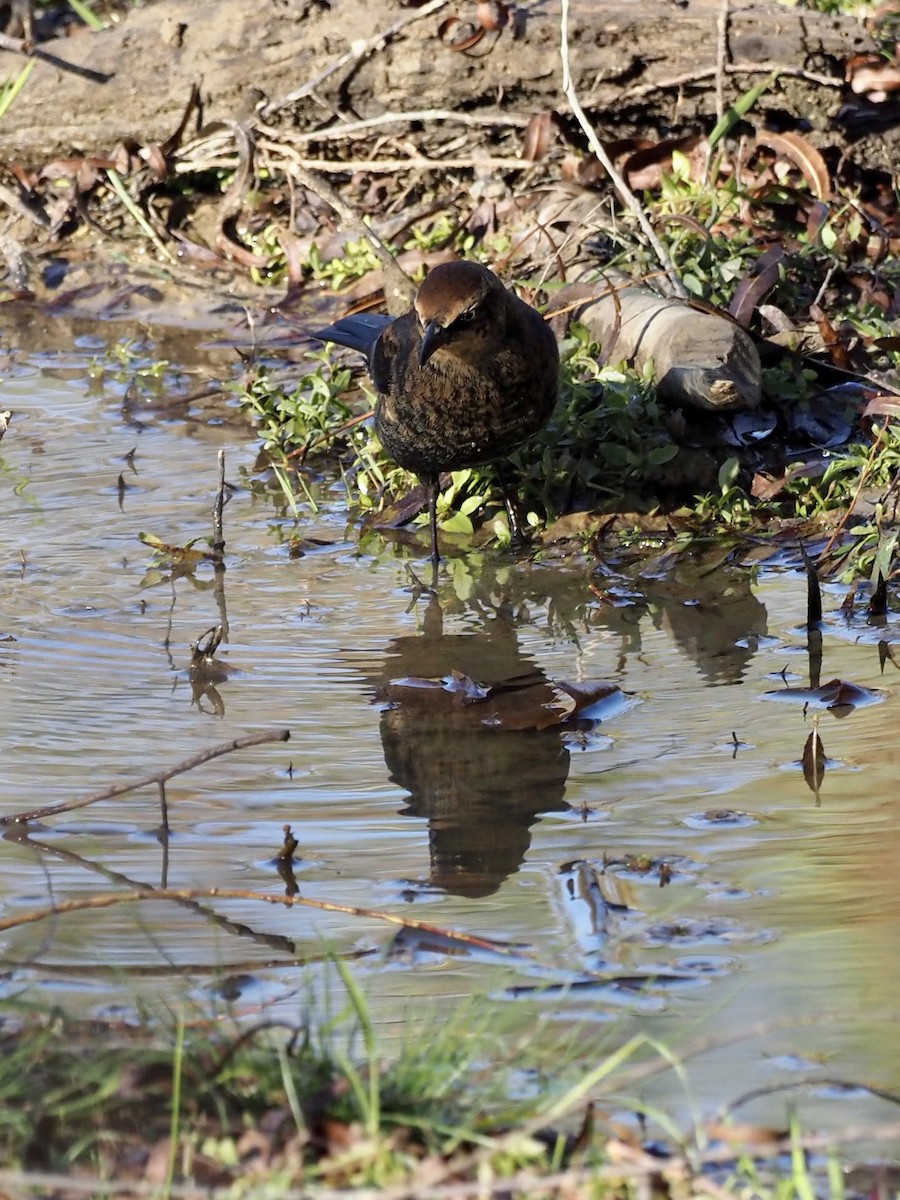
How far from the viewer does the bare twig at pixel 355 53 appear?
8180 mm

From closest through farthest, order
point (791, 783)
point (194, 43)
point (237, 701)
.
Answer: point (791, 783)
point (237, 701)
point (194, 43)

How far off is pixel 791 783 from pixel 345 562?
2287 millimetres

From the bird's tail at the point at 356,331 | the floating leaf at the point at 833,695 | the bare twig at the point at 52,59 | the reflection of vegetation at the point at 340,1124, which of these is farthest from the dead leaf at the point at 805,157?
the reflection of vegetation at the point at 340,1124

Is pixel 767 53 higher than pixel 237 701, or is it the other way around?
pixel 767 53

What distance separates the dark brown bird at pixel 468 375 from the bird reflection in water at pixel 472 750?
732 mm

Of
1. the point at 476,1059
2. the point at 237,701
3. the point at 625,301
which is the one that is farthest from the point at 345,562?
the point at 476,1059

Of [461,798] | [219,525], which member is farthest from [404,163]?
[461,798]

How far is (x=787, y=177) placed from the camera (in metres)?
7.73

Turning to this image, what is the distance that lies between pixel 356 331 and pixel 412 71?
2.29 meters

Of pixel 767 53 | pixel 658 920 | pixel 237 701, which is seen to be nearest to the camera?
pixel 658 920

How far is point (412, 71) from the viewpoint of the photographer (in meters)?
8.26

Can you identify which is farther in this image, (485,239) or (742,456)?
(485,239)

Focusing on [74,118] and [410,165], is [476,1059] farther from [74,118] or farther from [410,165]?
[74,118]

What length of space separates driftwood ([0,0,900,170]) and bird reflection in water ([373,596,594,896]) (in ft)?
13.1
